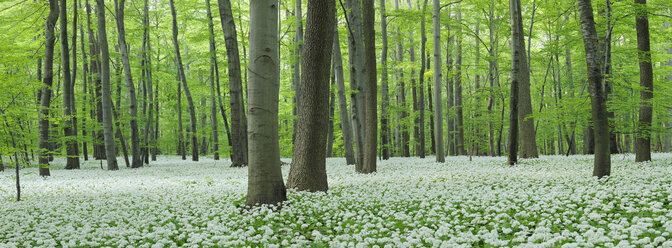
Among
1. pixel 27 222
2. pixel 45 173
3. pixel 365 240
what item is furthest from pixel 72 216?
pixel 45 173

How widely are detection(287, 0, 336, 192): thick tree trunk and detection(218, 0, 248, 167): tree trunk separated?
26.5 feet

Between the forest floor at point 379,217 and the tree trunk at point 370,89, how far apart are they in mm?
2608

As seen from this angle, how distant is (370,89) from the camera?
998 centimetres

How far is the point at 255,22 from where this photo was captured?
5.19m

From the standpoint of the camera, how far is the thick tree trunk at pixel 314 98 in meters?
6.68

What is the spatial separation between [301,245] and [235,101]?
1147 centimetres

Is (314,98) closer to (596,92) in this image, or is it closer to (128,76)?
(596,92)

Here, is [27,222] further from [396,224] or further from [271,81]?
[396,224]

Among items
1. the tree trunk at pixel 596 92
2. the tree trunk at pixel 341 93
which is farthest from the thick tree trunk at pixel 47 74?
the tree trunk at pixel 596 92

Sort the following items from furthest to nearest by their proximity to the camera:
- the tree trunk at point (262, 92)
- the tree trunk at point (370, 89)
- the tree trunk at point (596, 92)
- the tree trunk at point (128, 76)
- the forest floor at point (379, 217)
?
the tree trunk at point (128, 76)
the tree trunk at point (370, 89)
the tree trunk at point (596, 92)
the tree trunk at point (262, 92)
the forest floor at point (379, 217)

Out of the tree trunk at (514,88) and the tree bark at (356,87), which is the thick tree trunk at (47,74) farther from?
the tree trunk at (514,88)

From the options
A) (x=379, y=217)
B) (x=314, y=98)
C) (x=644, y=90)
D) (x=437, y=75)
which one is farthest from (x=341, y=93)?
(x=644, y=90)

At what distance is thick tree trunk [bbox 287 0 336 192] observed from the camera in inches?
263

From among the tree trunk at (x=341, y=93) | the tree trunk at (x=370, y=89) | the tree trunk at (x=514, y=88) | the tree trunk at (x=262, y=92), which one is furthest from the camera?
the tree trunk at (x=341, y=93)
